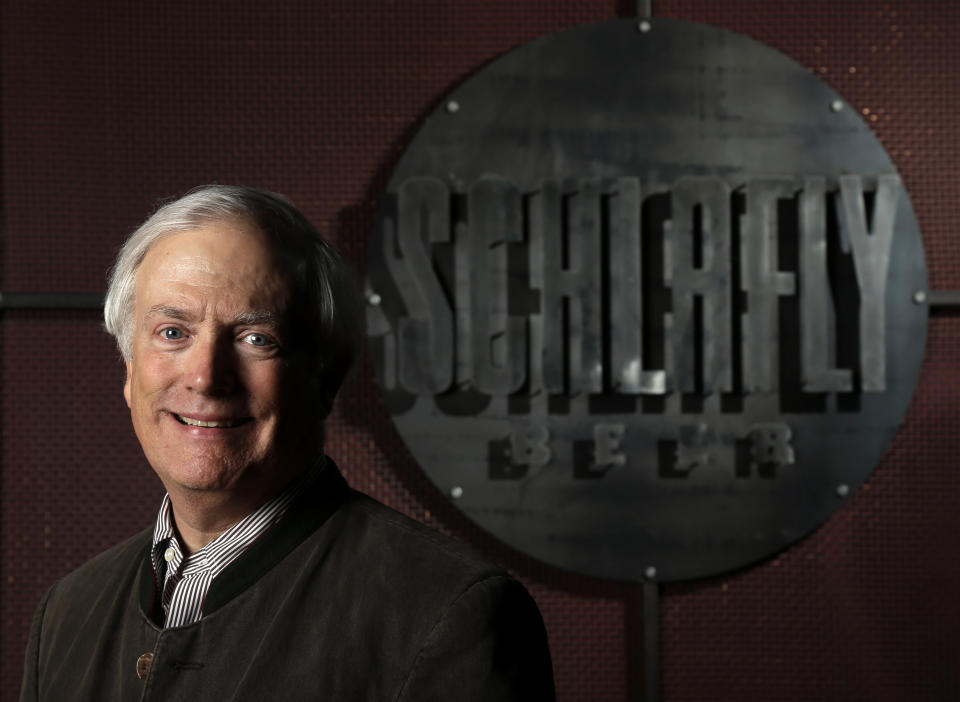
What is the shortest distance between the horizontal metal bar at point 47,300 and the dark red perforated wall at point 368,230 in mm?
22

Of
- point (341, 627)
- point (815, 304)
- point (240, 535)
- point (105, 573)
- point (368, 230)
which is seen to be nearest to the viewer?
point (341, 627)

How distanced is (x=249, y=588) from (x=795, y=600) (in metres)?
1.42

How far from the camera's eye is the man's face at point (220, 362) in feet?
3.89

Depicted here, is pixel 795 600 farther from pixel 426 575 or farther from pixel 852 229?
pixel 426 575

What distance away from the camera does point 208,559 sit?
1219 millimetres

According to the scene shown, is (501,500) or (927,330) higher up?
(927,330)

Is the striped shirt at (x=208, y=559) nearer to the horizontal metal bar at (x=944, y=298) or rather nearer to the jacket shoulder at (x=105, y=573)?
the jacket shoulder at (x=105, y=573)

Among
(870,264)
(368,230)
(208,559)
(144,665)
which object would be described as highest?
(368,230)

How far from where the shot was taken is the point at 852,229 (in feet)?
6.99

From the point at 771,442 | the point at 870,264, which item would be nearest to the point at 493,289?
the point at 771,442

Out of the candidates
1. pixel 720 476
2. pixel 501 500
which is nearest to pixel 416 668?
pixel 501 500

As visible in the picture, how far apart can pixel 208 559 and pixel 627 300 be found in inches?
45.9

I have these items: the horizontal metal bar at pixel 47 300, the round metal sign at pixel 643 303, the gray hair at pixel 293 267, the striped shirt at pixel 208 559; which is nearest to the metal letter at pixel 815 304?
the round metal sign at pixel 643 303

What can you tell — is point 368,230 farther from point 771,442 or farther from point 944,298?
point 944,298
